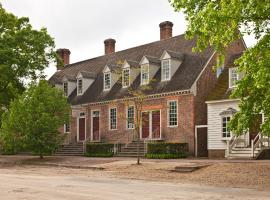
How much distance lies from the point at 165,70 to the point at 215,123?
6.21 meters

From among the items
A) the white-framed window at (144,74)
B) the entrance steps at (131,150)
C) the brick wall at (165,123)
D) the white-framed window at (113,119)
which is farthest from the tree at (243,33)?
the white-framed window at (113,119)

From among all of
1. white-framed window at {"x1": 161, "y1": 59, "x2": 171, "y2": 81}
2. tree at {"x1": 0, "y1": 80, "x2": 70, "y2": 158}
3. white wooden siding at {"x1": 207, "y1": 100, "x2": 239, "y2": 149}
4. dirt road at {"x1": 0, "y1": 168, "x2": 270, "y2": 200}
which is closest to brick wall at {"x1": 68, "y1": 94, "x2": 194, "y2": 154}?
white wooden siding at {"x1": 207, "y1": 100, "x2": 239, "y2": 149}

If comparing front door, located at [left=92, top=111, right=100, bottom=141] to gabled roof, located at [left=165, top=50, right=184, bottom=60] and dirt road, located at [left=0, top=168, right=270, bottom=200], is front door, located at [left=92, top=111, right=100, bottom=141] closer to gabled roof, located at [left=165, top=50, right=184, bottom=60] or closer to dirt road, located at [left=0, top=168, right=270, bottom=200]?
gabled roof, located at [left=165, top=50, right=184, bottom=60]

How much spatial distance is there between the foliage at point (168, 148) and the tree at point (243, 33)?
1376cm

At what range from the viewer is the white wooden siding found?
32250mm

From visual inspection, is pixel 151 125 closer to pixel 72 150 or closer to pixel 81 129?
pixel 72 150

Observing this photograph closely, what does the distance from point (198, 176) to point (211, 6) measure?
7.53 metres

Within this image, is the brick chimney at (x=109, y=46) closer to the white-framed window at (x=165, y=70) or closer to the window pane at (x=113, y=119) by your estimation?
the window pane at (x=113, y=119)

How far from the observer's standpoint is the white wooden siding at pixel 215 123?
32.2 metres

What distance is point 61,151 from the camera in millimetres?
41938

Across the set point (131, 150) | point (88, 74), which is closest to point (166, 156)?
point (131, 150)

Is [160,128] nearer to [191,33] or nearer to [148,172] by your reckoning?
[148,172]

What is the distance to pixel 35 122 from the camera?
111 ft

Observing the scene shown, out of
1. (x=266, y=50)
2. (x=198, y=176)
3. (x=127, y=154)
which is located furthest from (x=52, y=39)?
(x=266, y=50)
